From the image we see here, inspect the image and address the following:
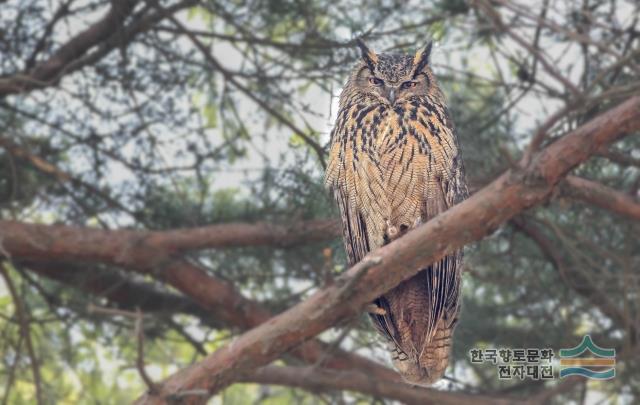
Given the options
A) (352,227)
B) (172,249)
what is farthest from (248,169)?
(352,227)

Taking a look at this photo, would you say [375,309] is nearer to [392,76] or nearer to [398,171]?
[398,171]

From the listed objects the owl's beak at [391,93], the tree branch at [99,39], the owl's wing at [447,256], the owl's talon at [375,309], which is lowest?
the owl's talon at [375,309]

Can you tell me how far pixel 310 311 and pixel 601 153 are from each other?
1.31 m

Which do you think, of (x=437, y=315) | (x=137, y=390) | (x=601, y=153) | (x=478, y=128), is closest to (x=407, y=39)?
(x=478, y=128)

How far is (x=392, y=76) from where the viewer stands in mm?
3037

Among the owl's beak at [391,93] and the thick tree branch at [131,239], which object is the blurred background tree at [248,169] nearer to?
the thick tree branch at [131,239]

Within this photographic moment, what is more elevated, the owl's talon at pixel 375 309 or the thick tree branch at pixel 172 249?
the thick tree branch at pixel 172 249

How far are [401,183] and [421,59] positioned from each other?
41 centimetres

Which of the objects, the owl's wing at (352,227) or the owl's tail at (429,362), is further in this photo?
the owl's wing at (352,227)

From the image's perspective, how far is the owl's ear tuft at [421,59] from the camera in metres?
3.04

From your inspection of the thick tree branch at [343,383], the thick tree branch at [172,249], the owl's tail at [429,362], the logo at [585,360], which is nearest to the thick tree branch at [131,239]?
the thick tree branch at [172,249]

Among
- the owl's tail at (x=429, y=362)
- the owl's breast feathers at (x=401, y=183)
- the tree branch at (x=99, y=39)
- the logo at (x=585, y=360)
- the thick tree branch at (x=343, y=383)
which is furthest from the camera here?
the tree branch at (x=99, y=39)

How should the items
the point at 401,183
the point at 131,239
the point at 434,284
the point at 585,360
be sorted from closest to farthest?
the point at 434,284 → the point at 401,183 → the point at 585,360 → the point at 131,239

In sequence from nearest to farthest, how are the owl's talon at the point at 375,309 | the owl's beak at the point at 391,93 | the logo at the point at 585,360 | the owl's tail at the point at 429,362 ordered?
the owl's tail at the point at 429,362 → the owl's talon at the point at 375,309 → the owl's beak at the point at 391,93 → the logo at the point at 585,360
